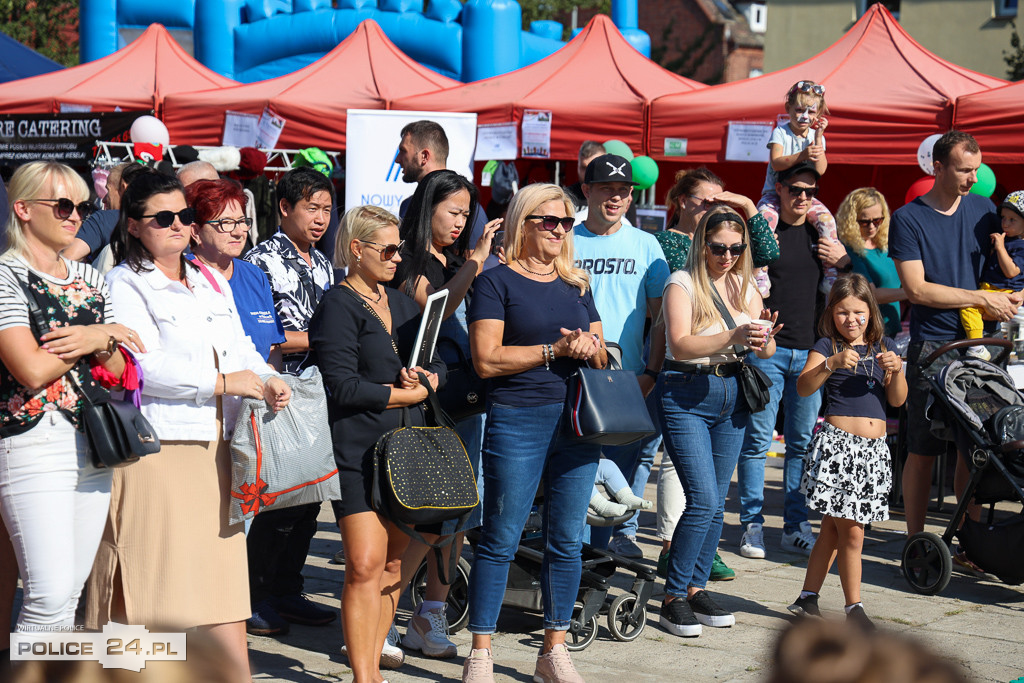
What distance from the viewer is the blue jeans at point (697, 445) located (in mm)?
→ 4918

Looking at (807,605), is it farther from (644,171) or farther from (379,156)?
(379,156)

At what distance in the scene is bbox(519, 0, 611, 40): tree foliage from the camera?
116 ft

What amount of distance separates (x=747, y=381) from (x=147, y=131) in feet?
28.6

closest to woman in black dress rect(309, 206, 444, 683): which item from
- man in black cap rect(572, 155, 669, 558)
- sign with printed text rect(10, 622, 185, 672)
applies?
man in black cap rect(572, 155, 669, 558)

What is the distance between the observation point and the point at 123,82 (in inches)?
616

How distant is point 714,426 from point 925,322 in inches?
69.5

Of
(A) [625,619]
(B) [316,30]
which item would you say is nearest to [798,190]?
(A) [625,619]

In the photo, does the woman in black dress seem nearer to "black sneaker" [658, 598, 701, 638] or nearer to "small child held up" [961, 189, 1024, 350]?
"black sneaker" [658, 598, 701, 638]

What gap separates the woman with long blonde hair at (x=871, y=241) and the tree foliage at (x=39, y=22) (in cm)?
2212

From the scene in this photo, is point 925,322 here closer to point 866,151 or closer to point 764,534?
point 764,534

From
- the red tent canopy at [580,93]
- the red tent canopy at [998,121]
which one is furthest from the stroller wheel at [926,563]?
the red tent canopy at [580,93]

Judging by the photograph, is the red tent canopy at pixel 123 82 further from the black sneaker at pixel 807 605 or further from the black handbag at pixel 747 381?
the black sneaker at pixel 807 605

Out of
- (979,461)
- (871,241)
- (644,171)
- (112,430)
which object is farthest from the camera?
(644,171)

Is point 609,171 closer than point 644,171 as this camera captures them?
Yes
